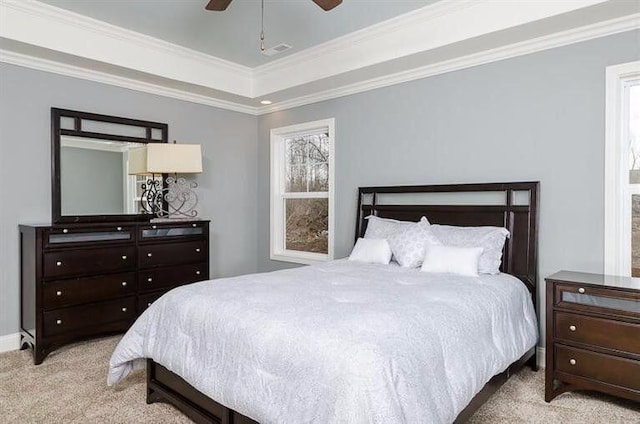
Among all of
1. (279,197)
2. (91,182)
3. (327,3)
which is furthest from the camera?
(279,197)

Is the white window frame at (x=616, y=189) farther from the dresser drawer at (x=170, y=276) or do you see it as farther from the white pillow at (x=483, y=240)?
the dresser drawer at (x=170, y=276)

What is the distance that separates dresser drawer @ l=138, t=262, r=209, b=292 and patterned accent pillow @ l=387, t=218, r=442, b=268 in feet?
6.53

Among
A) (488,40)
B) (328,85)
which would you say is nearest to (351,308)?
(488,40)

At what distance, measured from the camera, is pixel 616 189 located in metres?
2.79

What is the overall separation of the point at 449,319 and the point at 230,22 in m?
2.91

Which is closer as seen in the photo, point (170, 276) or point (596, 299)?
point (596, 299)

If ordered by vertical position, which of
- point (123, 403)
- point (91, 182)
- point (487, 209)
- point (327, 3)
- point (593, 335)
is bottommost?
point (123, 403)

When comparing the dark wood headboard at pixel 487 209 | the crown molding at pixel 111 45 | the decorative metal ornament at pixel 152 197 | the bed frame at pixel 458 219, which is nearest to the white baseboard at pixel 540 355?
the bed frame at pixel 458 219

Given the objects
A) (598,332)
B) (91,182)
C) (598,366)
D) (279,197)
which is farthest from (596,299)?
(91,182)

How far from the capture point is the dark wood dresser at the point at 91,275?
10.4 feet

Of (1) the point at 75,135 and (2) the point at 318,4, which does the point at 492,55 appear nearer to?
(2) the point at 318,4

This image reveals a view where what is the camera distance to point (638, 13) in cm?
262

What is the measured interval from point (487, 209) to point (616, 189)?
846 millimetres

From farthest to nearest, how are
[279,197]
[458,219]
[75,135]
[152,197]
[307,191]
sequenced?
1. [279,197]
2. [307,191]
3. [152,197]
4. [75,135]
5. [458,219]
